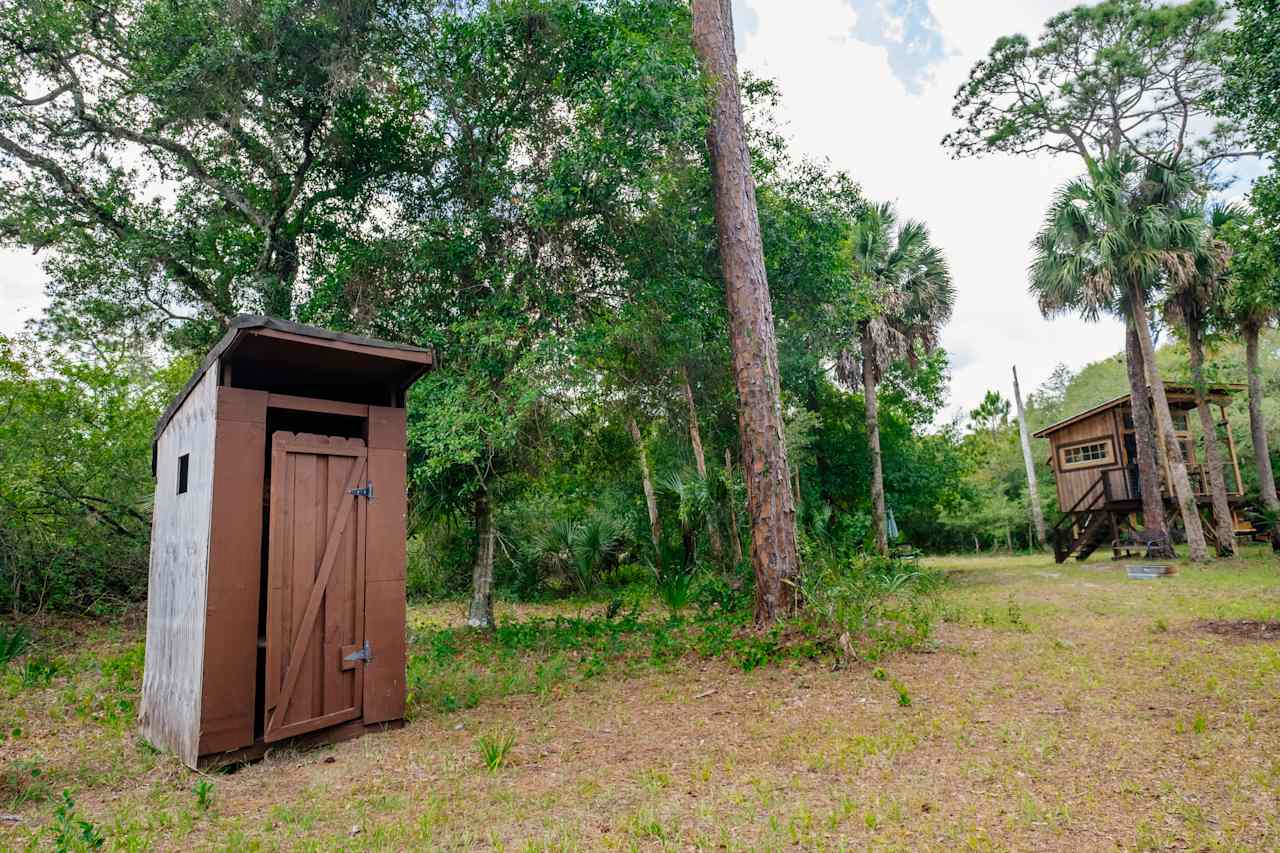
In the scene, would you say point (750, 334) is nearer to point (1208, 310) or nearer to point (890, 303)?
point (890, 303)

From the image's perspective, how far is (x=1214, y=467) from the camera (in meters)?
16.5

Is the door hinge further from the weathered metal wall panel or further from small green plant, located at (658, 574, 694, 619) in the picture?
small green plant, located at (658, 574, 694, 619)

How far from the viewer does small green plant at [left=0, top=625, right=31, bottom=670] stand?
749cm

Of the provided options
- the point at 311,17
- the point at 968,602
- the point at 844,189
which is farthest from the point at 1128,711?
the point at 311,17

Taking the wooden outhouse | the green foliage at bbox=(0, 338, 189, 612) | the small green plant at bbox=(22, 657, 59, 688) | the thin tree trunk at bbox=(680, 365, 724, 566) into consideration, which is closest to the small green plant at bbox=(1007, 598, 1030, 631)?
the thin tree trunk at bbox=(680, 365, 724, 566)

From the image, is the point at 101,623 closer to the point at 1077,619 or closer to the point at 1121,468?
the point at 1077,619

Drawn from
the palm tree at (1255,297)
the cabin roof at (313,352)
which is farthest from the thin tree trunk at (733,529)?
the palm tree at (1255,297)

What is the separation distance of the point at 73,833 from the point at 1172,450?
1934cm

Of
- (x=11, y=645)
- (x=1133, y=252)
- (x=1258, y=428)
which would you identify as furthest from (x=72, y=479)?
(x=1258, y=428)

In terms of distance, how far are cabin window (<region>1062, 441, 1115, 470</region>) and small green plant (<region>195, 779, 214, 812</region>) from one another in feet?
73.6

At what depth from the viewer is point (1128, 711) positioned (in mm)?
4629

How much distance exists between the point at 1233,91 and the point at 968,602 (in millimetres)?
7404

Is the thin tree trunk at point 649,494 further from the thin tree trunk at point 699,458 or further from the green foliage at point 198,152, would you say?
the green foliage at point 198,152

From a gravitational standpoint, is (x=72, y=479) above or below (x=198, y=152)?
below
